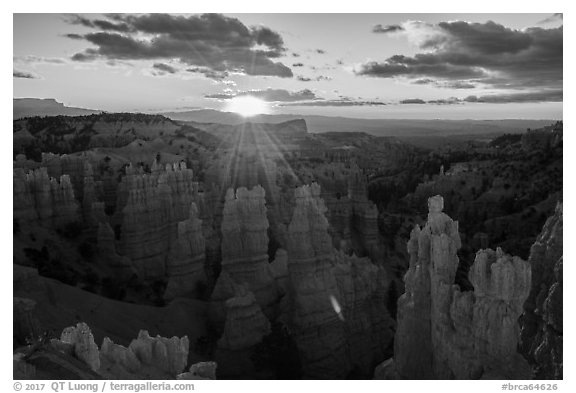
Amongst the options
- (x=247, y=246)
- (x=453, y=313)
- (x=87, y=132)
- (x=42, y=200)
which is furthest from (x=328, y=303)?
(x=87, y=132)

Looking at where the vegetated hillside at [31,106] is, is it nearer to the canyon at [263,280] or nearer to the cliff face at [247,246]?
the canyon at [263,280]

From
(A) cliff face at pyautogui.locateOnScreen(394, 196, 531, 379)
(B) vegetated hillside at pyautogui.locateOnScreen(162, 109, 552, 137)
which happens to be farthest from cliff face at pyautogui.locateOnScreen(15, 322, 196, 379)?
(B) vegetated hillside at pyautogui.locateOnScreen(162, 109, 552, 137)

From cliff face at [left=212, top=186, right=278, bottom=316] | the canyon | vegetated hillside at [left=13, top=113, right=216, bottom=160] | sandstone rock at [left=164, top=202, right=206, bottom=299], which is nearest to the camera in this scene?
the canyon

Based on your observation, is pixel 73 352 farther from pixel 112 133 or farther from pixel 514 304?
pixel 112 133

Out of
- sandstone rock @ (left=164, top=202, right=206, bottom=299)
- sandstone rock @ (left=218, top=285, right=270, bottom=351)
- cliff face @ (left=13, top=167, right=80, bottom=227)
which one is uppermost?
cliff face @ (left=13, top=167, right=80, bottom=227)

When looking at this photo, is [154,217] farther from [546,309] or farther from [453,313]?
[546,309]

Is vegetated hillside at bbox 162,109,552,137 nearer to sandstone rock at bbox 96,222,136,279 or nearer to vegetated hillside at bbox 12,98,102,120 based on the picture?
vegetated hillside at bbox 12,98,102,120

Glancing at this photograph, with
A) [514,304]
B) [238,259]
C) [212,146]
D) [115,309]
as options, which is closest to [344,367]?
[238,259]
